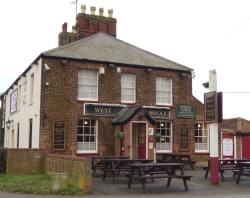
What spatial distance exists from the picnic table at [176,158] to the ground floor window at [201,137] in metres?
2.44

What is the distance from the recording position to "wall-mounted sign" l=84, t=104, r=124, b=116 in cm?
2458

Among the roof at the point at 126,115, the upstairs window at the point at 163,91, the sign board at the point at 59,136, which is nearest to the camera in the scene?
the sign board at the point at 59,136

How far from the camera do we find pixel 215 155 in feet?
57.2

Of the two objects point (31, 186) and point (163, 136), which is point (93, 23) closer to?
point (163, 136)

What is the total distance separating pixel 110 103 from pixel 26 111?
5.58m

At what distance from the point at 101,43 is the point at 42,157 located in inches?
354

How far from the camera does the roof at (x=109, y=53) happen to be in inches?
981

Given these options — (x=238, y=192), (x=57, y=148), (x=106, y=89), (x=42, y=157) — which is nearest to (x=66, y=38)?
(x=106, y=89)

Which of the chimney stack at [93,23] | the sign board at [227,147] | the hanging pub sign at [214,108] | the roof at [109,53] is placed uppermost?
the chimney stack at [93,23]

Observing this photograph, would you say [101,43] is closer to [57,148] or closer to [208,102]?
[57,148]

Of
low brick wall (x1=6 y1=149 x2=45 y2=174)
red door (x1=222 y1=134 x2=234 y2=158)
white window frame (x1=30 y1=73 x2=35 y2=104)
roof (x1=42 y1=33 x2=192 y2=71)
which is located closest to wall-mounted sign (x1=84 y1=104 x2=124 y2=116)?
roof (x1=42 y1=33 x2=192 y2=71)

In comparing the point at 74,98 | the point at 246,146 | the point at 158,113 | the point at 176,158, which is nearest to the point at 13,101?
the point at 74,98

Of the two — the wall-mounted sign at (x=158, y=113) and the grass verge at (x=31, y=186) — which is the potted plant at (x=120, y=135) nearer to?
the wall-mounted sign at (x=158, y=113)

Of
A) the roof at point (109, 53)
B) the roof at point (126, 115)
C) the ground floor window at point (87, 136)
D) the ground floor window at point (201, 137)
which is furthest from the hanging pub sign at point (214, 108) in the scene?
the ground floor window at point (201, 137)
